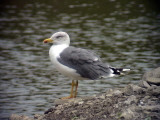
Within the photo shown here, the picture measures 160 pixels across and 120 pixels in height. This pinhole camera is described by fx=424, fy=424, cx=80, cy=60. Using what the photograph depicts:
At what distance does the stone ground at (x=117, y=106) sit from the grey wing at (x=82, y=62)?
452 mm

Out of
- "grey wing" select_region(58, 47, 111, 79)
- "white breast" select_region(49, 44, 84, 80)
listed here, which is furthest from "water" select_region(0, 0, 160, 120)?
"grey wing" select_region(58, 47, 111, 79)

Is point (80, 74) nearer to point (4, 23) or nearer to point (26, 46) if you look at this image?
point (26, 46)

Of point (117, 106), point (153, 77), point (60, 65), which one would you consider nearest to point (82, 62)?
point (60, 65)

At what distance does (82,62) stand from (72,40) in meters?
7.98

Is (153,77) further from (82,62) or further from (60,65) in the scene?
(60,65)

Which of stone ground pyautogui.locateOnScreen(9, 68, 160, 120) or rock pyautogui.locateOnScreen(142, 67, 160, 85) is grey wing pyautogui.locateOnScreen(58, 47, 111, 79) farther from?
rock pyautogui.locateOnScreen(142, 67, 160, 85)

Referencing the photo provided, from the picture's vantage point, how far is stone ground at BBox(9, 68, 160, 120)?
6.75 metres

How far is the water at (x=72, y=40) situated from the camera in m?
10.8

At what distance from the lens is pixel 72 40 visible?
15.9 meters

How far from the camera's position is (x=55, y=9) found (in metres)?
22.3

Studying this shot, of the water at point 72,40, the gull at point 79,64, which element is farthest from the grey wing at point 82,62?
the water at point 72,40

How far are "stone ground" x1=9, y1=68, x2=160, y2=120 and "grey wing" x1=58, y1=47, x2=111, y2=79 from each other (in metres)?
0.45

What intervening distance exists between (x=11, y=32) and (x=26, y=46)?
2724 millimetres

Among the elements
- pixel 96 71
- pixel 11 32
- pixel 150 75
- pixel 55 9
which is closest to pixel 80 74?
pixel 96 71
